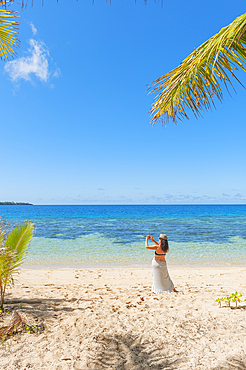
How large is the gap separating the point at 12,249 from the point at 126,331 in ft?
8.59

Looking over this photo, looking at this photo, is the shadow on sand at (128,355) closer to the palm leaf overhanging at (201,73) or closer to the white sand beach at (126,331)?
the white sand beach at (126,331)

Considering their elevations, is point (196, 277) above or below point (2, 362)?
below

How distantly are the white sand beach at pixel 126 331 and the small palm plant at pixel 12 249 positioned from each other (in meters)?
0.83

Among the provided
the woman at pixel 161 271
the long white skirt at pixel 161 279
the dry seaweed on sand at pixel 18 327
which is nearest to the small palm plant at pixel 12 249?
the dry seaweed on sand at pixel 18 327

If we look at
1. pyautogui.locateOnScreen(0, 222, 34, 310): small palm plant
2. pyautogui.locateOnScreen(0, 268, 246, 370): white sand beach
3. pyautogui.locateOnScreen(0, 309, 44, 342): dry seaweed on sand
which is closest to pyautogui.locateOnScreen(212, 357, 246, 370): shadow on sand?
pyautogui.locateOnScreen(0, 268, 246, 370): white sand beach

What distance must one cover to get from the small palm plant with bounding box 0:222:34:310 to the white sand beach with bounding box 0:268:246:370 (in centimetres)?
83

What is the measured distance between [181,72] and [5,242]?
14.9 ft

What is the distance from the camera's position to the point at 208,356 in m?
2.96

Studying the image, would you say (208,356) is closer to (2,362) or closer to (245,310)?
(245,310)

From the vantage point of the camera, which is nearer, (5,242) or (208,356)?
(208,356)

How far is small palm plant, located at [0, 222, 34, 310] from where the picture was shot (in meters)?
4.02

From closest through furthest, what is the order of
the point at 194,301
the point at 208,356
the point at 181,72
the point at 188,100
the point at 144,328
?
the point at 208,356
the point at 181,72
the point at 144,328
the point at 188,100
the point at 194,301

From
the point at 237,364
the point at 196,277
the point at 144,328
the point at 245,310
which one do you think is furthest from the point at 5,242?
the point at 196,277

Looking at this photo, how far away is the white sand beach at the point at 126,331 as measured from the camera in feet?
9.42
